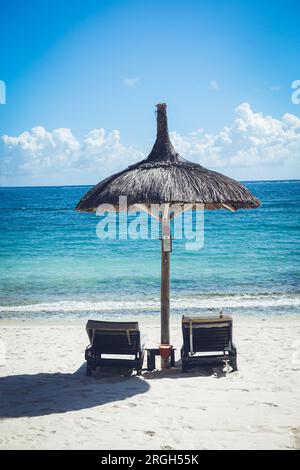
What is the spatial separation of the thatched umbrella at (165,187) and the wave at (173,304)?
6.28 m

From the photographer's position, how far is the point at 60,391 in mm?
6027

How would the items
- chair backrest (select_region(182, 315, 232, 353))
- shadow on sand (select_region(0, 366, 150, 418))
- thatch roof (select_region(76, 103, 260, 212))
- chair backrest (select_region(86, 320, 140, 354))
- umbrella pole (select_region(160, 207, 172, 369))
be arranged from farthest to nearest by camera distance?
umbrella pole (select_region(160, 207, 172, 369)) < chair backrest (select_region(182, 315, 232, 353)) < chair backrest (select_region(86, 320, 140, 354)) < thatch roof (select_region(76, 103, 260, 212)) < shadow on sand (select_region(0, 366, 150, 418))

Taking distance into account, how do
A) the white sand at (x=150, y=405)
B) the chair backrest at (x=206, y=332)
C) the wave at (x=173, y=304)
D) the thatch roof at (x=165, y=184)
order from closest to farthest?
1. the white sand at (x=150, y=405)
2. the thatch roof at (x=165, y=184)
3. the chair backrest at (x=206, y=332)
4. the wave at (x=173, y=304)

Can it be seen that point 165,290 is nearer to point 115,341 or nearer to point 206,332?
point 206,332

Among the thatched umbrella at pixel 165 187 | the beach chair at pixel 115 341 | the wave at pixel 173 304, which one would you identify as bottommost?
the wave at pixel 173 304

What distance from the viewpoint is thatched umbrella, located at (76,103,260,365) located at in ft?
19.9

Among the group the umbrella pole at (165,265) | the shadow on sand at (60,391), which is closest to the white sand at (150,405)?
the shadow on sand at (60,391)

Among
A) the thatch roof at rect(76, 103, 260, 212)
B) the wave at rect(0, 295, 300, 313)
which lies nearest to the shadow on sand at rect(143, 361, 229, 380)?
the thatch roof at rect(76, 103, 260, 212)

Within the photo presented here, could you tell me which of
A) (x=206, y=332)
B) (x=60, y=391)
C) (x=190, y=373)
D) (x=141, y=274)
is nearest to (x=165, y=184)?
(x=206, y=332)

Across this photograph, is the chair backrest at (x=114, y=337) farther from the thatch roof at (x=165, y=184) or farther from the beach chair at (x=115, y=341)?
the thatch roof at (x=165, y=184)

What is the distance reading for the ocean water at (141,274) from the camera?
1317 centimetres

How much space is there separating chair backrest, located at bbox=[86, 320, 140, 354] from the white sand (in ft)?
1.31

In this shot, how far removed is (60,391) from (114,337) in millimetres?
937

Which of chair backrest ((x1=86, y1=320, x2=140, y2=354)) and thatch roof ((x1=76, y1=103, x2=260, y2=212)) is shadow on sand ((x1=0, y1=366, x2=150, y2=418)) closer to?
chair backrest ((x1=86, y1=320, x2=140, y2=354))
